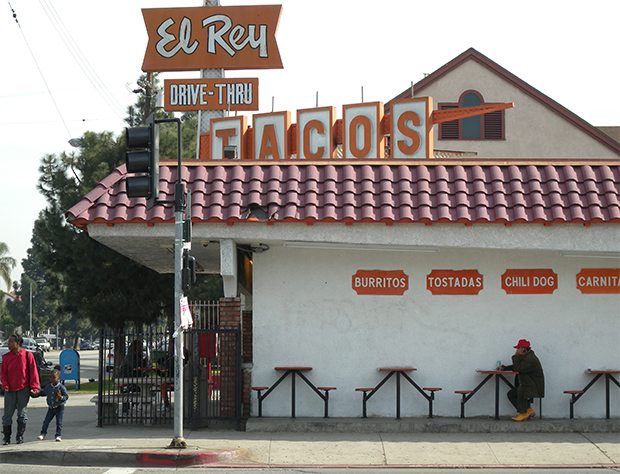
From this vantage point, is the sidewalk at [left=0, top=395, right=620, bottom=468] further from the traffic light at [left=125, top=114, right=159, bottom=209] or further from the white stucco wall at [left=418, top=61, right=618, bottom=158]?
the white stucco wall at [left=418, top=61, right=618, bottom=158]

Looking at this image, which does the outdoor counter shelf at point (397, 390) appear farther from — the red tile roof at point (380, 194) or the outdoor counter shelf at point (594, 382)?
the red tile roof at point (380, 194)

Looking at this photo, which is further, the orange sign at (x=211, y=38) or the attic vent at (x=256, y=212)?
the orange sign at (x=211, y=38)

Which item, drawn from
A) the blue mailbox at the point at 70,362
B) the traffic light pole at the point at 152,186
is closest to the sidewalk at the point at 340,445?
the traffic light pole at the point at 152,186

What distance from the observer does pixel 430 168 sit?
13.6 meters

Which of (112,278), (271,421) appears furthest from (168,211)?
(112,278)

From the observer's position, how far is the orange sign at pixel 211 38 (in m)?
20.1

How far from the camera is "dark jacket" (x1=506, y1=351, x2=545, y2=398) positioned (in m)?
12.6

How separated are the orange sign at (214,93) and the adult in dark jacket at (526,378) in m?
10.8

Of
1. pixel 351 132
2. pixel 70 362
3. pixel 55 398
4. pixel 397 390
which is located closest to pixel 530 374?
pixel 397 390

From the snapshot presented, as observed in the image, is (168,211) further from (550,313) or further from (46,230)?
(46,230)

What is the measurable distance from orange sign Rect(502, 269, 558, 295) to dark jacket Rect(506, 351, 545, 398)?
1.38 meters

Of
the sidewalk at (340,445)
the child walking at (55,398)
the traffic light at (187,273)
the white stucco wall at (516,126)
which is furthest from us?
the white stucco wall at (516,126)

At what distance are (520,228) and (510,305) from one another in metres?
1.62

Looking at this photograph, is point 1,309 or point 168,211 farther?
point 1,309
